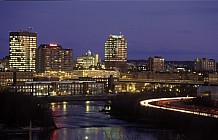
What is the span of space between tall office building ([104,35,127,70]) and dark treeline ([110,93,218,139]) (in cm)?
3659

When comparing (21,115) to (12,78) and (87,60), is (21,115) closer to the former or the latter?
(12,78)

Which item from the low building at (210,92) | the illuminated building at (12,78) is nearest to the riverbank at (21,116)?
the low building at (210,92)

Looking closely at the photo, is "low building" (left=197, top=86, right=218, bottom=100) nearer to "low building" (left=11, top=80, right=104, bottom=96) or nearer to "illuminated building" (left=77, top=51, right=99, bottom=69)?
"low building" (left=11, top=80, right=104, bottom=96)

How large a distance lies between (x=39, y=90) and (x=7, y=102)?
658 inches

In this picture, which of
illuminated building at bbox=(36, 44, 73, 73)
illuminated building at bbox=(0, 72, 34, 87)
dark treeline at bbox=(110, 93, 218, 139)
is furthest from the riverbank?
illuminated building at bbox=(36, 44, 73, 73)

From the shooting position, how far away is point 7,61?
53.8 meters

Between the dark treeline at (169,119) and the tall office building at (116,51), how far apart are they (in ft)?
120

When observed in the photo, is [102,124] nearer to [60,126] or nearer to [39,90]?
[60,126]

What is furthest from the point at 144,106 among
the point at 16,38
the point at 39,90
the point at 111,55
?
the point at 111,55

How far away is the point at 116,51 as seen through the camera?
213 feet

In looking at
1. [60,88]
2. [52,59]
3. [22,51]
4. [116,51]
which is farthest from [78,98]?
[116,51]

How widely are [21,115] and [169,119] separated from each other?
4.91 m

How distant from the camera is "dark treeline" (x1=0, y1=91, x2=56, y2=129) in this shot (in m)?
18.5

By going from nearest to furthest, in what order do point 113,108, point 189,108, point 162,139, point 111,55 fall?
point 162,139 → point 189,108 → point 113,108 → point 111,55
